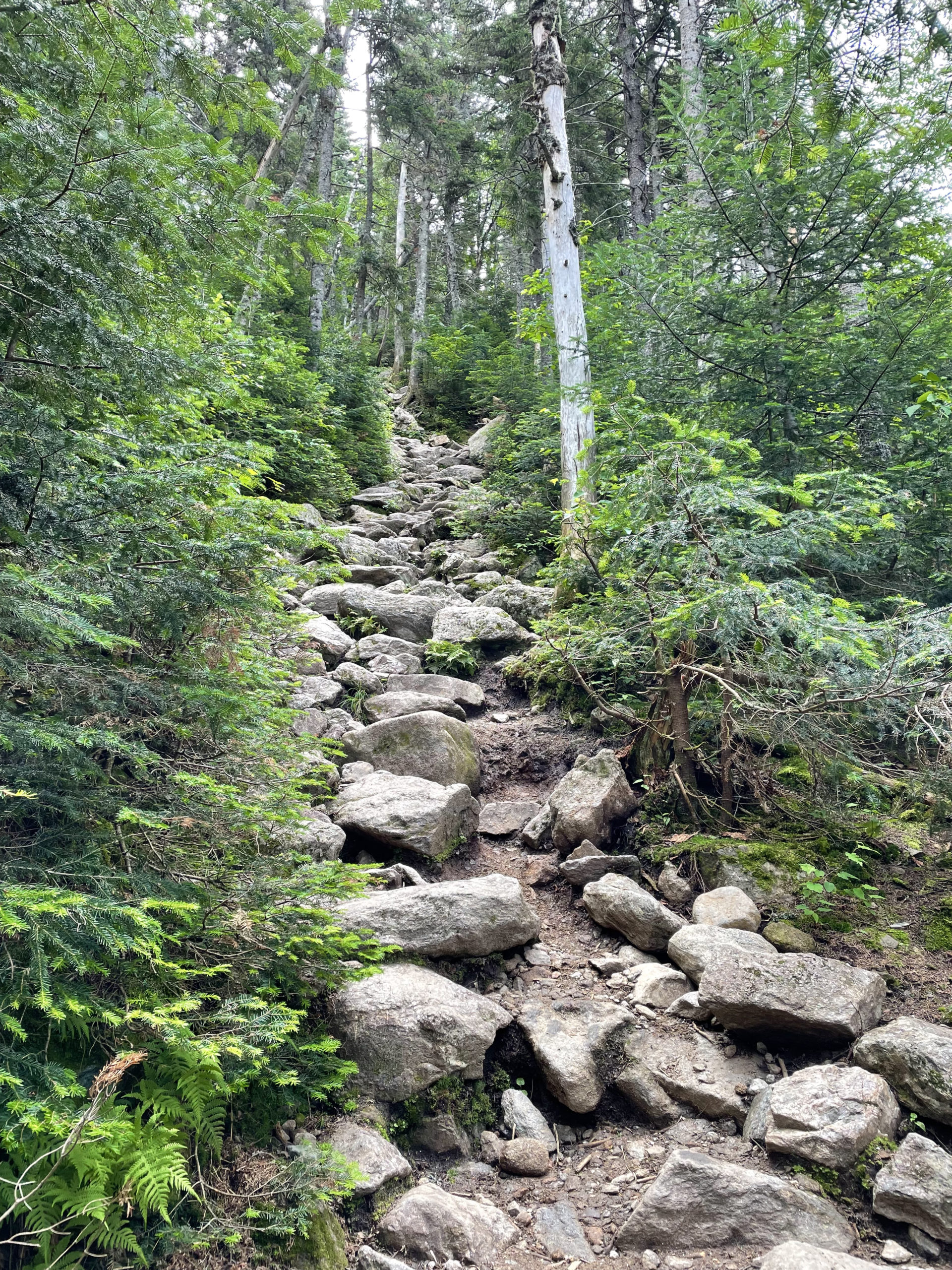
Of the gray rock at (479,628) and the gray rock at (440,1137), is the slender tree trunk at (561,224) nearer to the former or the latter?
the gray rock at (479,628)

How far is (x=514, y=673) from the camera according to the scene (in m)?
8.62

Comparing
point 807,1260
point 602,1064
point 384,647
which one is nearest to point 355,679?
point 384,647

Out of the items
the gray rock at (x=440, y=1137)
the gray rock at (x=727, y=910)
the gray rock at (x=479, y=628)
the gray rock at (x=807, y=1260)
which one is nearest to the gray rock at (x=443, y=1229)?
the gray rock at (x=440, y=1137)

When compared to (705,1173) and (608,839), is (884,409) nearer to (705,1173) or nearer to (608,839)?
(608,839)

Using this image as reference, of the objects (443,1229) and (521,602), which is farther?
(521,602)

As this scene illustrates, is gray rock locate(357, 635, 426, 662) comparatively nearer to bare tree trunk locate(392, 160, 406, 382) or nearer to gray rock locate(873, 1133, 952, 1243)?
gray rock locate(873, 1133, 952, 1243)

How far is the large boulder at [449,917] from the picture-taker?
4.10m

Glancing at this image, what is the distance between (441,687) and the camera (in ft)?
26.9

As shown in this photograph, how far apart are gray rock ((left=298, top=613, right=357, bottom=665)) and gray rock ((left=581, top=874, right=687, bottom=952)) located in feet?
14.5

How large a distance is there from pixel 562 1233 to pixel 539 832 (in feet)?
10.4

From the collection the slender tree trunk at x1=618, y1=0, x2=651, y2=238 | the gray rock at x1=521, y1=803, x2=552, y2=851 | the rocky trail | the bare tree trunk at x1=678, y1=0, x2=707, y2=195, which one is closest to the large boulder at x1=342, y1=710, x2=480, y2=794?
the rocky trail

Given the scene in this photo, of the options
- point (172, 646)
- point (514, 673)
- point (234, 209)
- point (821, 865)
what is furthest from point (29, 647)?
point (514, 673)

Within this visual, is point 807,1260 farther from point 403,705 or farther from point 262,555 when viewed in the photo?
point 403,705

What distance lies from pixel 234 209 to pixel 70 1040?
12.3 feet
